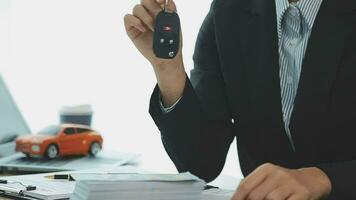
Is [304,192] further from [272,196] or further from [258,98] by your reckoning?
[258,98]

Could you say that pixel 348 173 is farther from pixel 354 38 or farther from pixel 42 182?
pixel 42 182

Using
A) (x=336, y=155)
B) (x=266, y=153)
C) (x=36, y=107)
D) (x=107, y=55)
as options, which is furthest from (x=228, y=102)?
(x=36, y=107)

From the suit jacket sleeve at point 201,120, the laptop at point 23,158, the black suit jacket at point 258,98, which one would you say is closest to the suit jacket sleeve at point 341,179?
the black suit jacket at point 258,98

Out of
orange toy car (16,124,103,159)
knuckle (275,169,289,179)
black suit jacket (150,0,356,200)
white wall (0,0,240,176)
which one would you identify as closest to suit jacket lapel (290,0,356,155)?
black suit jacket (150,0,356,200)

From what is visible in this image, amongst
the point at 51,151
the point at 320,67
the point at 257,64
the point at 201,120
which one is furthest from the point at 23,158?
the point at 320,67

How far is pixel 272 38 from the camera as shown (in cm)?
110

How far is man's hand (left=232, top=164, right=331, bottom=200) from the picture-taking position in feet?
2.43

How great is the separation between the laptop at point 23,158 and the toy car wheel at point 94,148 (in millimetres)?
14

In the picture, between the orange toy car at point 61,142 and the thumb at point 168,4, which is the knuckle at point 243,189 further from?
the orange toy car at point 61,142

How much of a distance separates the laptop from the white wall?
0.92 ft

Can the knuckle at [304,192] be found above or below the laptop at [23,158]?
above

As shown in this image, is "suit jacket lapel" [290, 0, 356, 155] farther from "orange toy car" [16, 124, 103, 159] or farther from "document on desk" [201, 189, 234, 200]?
"orange toy car" [16, 124, 103, 159]

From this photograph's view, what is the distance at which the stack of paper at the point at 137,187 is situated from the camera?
73 centimetres

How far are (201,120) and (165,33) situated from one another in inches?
7.9
